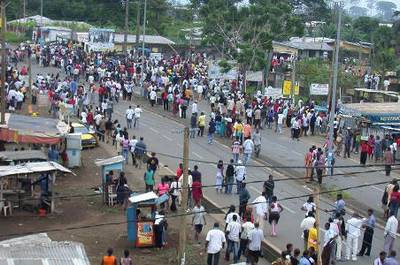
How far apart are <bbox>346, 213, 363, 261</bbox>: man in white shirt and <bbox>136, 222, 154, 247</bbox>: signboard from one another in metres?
4.91

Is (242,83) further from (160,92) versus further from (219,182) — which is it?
(219,182)

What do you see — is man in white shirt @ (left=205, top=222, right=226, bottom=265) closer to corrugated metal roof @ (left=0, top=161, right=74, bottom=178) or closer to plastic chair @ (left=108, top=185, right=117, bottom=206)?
corrugated metal roof @ (left=0, top=161, right=74, bottom=178)

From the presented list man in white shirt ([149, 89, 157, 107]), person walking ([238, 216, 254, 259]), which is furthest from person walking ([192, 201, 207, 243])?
man in white shirt ([149, 89, 157, 107])

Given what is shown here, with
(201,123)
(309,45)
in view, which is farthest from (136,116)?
(309,45)

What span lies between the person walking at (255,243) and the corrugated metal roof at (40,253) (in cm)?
432

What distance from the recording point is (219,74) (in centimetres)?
5000

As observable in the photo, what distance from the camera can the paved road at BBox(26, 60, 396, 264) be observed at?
2208cm

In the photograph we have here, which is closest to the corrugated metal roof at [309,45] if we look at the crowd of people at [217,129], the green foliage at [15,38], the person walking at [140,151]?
the crowd of people at [217,129]

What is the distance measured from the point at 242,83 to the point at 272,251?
109 feet

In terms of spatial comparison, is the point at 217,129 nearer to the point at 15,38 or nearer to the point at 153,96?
the point at 153,96

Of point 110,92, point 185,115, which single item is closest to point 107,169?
point 185,115

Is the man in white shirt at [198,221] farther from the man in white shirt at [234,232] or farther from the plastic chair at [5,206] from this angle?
the plastic chair at [5,206]

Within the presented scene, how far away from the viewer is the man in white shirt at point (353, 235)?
19.2 meters

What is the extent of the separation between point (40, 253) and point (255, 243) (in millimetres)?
5331
